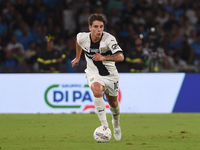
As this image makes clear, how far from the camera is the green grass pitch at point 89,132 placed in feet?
19.8

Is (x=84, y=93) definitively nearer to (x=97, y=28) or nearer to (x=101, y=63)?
(x=101, y=63)

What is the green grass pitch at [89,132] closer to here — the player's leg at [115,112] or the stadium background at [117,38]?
the player's leg at [115,112]

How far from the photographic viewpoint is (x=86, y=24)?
1438 cm

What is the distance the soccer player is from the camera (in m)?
6.27

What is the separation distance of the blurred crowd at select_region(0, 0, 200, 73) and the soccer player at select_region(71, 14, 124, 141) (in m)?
6.73

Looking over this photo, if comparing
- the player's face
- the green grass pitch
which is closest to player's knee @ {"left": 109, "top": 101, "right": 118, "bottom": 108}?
the green grass pitch

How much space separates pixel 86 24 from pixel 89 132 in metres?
7.29

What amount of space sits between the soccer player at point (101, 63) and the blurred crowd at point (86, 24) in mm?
6730

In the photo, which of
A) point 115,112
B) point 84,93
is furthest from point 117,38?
Answer: point 115,112

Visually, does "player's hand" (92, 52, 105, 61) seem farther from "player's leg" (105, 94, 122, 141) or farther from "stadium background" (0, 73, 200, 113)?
"stadium background" (0, 73, 200, 113)

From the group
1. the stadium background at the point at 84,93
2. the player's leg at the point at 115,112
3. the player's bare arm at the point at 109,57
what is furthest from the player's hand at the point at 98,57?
the stadium background at the point at 84,93

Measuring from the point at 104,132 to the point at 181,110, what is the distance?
6055mm

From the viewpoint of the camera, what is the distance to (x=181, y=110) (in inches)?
459

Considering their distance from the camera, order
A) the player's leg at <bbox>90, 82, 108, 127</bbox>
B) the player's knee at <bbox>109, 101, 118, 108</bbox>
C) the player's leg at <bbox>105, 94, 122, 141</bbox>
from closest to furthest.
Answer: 1. the player's leg at <bbox>90, 82, 108, 127</bbox>
2. the player's leg at <bbox>105, 94, 122, 141</bbox>
3. the player's knee at <bbox>109, 101, 118, 108</bbox>
